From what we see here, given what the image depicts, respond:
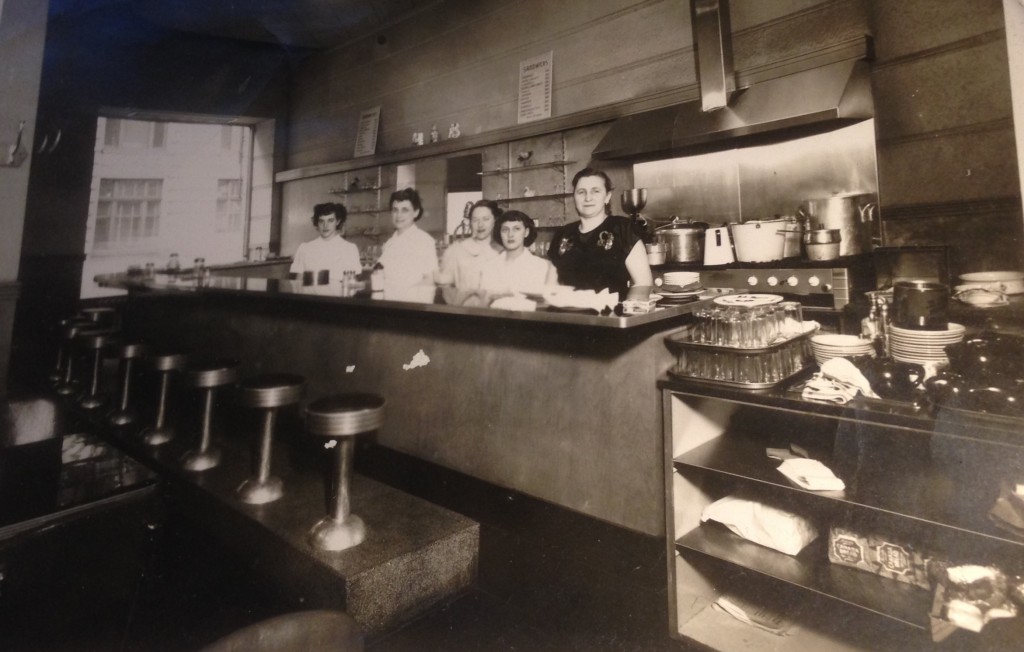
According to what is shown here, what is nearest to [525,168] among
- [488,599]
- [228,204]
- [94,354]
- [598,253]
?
[598,253]

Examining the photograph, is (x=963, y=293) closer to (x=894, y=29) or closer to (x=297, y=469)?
(x=894, y=29)

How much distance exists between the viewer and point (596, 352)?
1.51 metres

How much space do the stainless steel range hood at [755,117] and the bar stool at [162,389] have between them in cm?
290

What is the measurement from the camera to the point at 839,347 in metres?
1.38

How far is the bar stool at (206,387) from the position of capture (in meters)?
2.02

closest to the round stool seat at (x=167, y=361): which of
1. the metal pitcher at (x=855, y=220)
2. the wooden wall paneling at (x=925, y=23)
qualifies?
the metal pitcher at (x=855, y=220)

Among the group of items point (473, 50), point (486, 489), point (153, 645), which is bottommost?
point (153, 645)

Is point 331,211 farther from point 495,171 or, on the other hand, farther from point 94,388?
point 94,388

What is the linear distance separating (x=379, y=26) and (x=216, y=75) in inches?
115

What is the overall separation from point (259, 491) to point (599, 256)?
2183mm

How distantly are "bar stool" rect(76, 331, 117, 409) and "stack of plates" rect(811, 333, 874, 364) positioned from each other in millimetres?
3477

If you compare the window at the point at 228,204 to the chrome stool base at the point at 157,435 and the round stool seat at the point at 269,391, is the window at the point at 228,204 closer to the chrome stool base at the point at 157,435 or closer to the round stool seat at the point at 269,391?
the chrome stool base at the point at 157,435

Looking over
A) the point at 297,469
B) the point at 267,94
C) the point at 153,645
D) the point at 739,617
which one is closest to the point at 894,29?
the point at 739,617

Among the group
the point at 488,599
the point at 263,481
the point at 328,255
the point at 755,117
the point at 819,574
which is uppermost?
the point at 755,117
